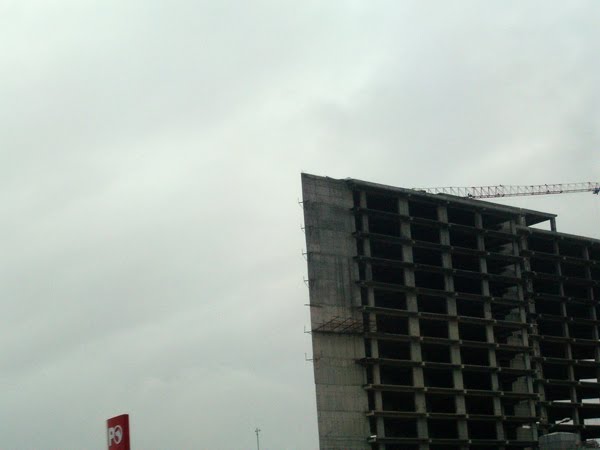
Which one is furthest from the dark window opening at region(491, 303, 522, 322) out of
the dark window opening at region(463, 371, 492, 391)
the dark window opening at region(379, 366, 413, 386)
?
the dark window opening at region(379, 366, 413, 386)

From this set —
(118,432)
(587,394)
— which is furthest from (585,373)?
(118,432)

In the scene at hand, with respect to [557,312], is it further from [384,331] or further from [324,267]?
[324,267]

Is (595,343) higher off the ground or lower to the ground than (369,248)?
lower

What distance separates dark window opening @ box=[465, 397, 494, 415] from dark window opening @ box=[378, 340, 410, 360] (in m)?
13.1

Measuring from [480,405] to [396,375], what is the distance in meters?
16.0

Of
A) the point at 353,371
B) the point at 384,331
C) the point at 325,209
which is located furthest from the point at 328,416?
the point at 325,209

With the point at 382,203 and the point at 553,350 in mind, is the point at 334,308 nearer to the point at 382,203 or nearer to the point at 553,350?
the point at 382,203

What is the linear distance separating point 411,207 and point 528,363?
32.2 m

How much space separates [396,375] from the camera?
483 ft

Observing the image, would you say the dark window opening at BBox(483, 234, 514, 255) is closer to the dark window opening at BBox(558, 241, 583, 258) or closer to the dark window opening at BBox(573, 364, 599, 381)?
the dark window opening at BBox(558, 241, 583, 258)

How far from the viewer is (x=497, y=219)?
165 meters

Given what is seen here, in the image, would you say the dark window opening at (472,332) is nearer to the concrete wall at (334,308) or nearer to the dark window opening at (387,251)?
the dark window opening at (387,251)

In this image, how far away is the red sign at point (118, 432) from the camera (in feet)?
145

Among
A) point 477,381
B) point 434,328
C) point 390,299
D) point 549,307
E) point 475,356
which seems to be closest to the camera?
point 390,299
